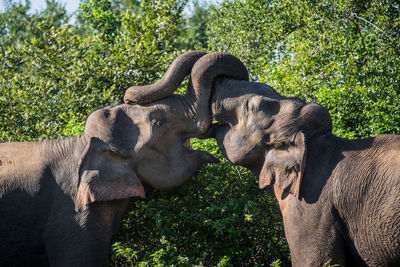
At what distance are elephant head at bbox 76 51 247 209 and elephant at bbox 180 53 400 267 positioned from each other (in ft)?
0.56

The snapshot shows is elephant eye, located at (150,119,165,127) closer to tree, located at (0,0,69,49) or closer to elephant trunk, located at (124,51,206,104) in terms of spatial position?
elephant trunk, located at (124,51,206,104)

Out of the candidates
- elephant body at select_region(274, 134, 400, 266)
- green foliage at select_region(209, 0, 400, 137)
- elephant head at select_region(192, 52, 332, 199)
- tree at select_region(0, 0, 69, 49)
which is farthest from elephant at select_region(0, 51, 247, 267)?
tree at select_region(0, 0, 69, 49)

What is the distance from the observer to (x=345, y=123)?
9.08m

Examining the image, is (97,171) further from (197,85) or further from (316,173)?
(316,173)

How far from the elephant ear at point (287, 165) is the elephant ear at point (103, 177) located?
1.18m

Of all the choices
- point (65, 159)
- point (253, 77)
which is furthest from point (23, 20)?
point (65, 159)

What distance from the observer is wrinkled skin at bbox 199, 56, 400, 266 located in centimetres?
613

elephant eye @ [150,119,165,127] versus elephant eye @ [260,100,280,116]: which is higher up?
elephant eye @ [150,119,165,127]

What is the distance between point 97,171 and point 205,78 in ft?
4.26

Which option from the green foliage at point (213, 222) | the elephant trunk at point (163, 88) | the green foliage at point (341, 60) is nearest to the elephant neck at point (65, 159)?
the elephant trunk at point (163, 88)

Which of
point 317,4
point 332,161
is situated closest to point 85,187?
point 332,161

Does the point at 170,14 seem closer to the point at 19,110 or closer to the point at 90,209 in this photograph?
the point at 19,110

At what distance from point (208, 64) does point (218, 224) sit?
1.52 meters

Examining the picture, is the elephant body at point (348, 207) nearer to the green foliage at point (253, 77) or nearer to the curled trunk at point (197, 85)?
the green foliage at point (253, 77)
